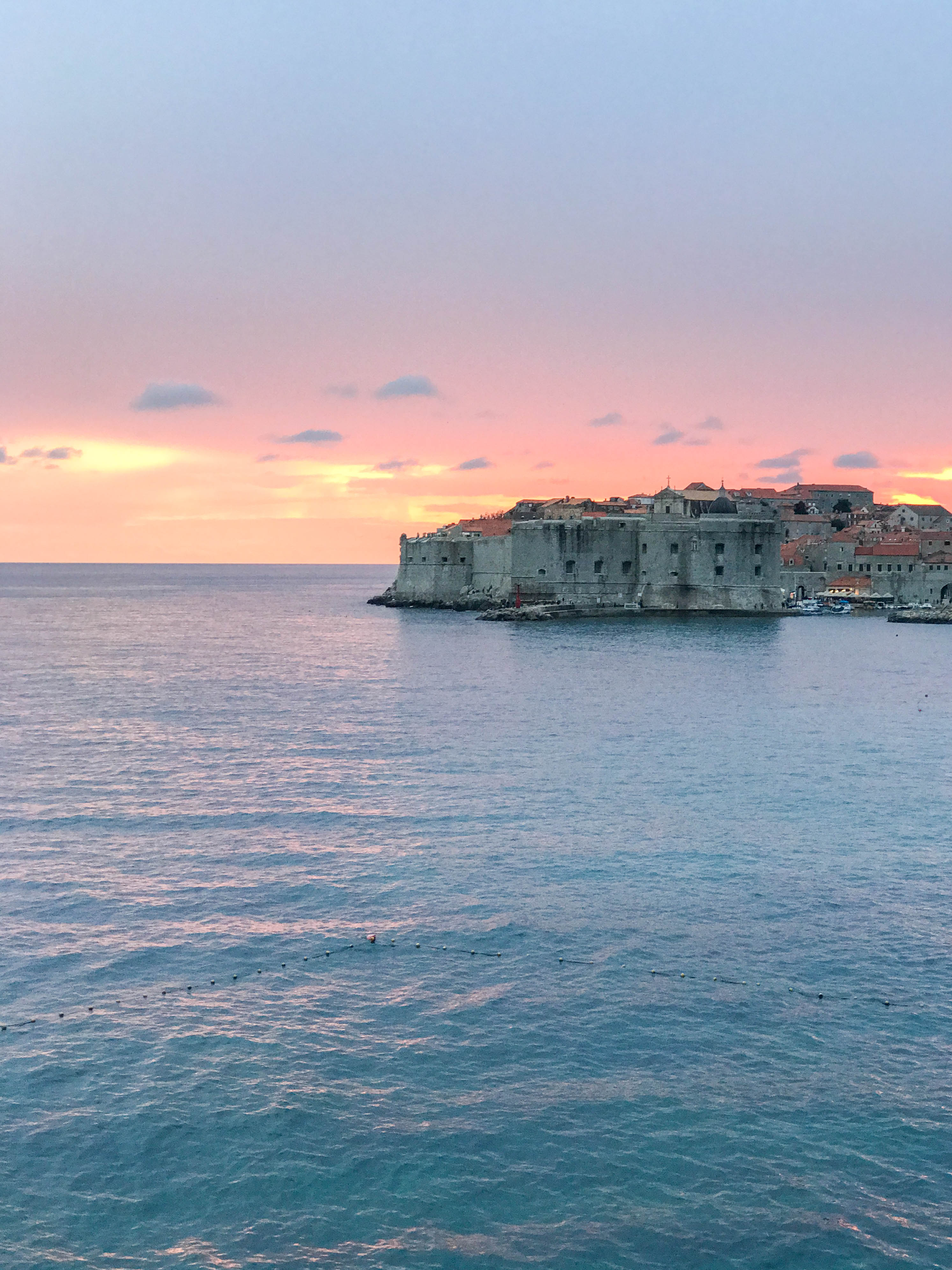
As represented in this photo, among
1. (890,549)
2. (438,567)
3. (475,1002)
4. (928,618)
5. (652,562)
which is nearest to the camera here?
(475,1002)

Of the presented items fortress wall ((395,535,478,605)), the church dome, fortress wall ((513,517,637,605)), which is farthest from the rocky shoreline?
fortress wall ((395,535,478,605))

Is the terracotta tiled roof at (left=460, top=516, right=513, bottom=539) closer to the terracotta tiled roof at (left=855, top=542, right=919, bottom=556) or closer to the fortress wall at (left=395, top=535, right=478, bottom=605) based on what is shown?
the fortress wall at (left=395, top=535, right=478, bottom=605)

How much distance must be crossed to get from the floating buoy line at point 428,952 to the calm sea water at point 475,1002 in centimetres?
5

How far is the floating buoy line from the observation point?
40.2 ft

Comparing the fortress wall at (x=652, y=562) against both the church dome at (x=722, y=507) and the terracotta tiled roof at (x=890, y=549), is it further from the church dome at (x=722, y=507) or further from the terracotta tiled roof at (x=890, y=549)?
the terracotta tiled roof at (x=890, y=549)

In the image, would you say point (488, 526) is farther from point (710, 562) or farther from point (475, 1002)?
point (475, 1002)

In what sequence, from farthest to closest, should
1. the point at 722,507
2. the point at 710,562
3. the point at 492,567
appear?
the point at 492,567, the point at 722,507, the point at 710,562

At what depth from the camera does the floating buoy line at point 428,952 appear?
12.3 meters

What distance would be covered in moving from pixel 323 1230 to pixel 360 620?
68422mm

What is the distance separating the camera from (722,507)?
7531cm

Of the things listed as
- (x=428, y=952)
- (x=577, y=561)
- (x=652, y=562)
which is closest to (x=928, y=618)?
(x=652, y=562)

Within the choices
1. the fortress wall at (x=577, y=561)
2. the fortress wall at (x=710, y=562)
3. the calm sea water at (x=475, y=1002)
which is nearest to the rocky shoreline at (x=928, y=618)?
the fortress wall at (x=710, y=562)

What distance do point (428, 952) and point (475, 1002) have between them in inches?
60.9

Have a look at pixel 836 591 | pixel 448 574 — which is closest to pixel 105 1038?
pixel 448 574
